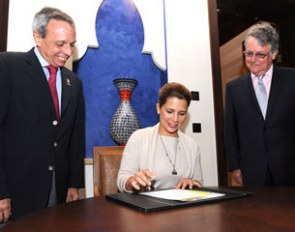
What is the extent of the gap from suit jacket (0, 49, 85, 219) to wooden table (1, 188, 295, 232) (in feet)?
1.48

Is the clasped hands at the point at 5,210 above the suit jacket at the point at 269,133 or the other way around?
the other way around

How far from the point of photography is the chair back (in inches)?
83.1

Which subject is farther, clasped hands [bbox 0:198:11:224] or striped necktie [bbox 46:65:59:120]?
striped necktie [bbox 46:65:59:120]

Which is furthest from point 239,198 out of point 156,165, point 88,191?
point 88,191

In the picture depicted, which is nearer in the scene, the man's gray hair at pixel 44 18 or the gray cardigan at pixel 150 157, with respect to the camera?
the man's gray hair at pixel 44 18

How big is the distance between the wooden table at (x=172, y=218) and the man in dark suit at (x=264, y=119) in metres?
0.92

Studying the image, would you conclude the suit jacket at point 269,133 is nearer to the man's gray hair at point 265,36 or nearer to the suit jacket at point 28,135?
the man's gray hair at point 265,36

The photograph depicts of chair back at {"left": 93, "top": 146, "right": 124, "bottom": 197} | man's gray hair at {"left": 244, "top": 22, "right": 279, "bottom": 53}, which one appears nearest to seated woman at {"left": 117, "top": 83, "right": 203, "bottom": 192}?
chair back at {"left": 93, "top": 146, "right": 124, "bottom": 197}

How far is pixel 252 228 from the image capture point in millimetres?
808

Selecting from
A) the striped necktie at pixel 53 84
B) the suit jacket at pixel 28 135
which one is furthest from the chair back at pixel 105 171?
the striped necktie at pixel 53 84

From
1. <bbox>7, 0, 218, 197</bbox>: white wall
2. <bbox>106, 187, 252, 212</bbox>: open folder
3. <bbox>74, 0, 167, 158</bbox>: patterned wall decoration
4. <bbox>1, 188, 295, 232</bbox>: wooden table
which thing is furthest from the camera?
<bbox>7, 0, 218, 197</bbox>: white wall

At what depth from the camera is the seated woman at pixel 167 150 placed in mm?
1926

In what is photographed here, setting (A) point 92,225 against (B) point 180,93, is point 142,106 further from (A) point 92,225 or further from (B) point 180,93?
(A) point 92,225

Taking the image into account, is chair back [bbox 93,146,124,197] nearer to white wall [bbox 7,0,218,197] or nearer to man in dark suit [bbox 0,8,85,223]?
man in dark suit [bbox 0,8,85,223]
